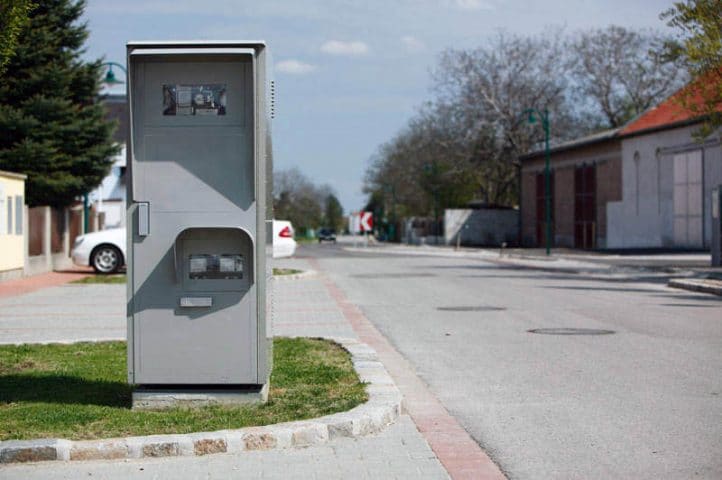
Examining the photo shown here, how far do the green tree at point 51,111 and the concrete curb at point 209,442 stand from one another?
78.0 feet

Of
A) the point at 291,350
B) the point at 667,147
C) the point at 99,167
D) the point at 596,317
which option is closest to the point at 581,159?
the point at 667,147

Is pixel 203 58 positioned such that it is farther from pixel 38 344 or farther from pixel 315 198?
pixel 315 198

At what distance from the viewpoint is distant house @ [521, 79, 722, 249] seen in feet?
164

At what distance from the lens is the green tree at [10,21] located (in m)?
8.30

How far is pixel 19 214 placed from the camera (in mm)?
26078

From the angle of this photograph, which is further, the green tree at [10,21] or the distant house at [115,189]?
the distant house at [115,189]

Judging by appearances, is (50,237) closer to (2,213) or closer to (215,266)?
(2,213)

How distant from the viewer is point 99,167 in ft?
103

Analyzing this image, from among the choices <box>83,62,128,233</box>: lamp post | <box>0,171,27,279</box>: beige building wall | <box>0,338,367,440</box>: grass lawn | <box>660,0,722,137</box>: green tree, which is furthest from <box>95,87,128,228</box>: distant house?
<box>0,338,367,440</box>: grass lawn

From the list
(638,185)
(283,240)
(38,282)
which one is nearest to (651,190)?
(638,185)

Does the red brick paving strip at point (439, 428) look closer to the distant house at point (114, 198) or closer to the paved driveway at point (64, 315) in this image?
the paved driveway at point (64, 315)

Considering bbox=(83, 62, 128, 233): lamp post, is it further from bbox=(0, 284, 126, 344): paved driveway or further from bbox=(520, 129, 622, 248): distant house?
bbox=(520, 129, 622, 248): distant house

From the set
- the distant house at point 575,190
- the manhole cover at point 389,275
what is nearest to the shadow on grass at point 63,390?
the manhole cover at point 389,275

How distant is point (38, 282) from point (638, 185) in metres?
38.8
